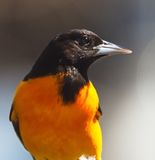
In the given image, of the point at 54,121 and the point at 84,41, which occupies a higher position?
the point at 84,41

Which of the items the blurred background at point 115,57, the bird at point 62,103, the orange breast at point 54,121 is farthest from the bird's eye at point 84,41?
the blurred background at point 115,57

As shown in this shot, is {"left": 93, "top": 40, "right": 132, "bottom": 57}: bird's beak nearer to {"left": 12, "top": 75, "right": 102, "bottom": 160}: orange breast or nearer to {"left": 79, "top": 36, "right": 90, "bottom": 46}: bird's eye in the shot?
{"left": 79, "top": 36, "right": 90, "bottom": 46}: bird's eye

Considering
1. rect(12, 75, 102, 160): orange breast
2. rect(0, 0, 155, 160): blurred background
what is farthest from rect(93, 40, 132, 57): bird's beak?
rect(0, 0, 155, 160): blurred background

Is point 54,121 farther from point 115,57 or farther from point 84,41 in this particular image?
point 115,57

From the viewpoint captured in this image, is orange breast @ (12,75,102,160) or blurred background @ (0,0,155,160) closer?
orange breast @ (12,75,102,160)

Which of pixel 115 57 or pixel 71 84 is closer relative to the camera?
pixel 71 84

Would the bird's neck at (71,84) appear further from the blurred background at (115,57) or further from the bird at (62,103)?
the blurred background at (115,57)

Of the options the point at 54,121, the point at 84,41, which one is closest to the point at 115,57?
the point at 84,41
